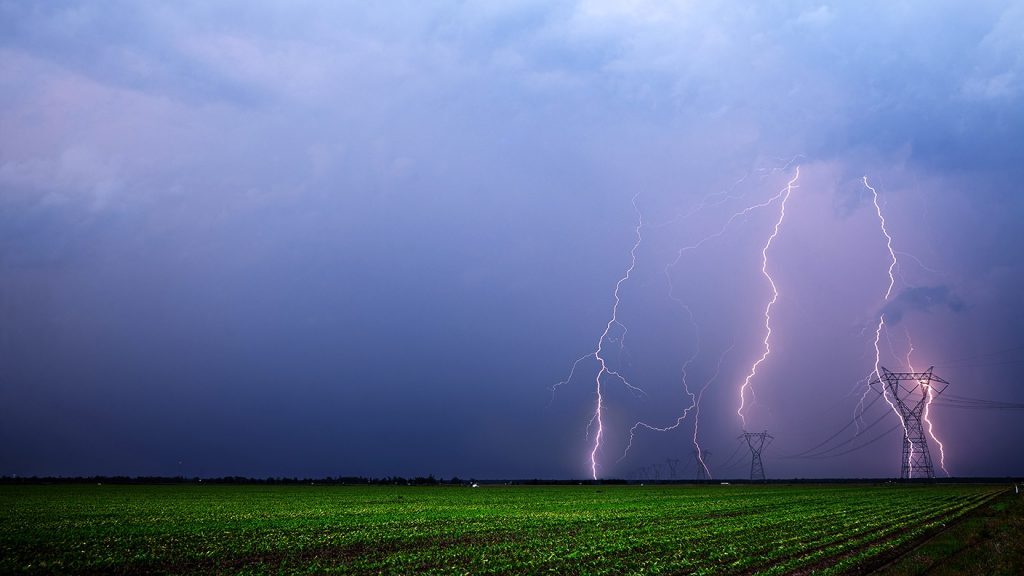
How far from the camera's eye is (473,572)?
16344 mm

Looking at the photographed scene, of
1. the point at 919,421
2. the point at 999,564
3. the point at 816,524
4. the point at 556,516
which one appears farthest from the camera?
the point at 919,421

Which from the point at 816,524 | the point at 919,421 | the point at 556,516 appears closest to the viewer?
the point at 816,524

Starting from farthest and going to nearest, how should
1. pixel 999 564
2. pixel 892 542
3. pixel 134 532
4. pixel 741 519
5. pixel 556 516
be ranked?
pixel 556 516, pixel 741 519, pixel 134 532, pixel 892 542, pixel 999 564

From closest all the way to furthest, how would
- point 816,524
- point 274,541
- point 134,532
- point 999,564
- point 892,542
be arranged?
1. point 999,564
2. point 892,542
3. point 274,541
4. point 134,532
5. point 816,524

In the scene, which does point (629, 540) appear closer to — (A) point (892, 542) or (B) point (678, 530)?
(B) point (678, 530)

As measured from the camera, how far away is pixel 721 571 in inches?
639

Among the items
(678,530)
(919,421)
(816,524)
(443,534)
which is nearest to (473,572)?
(443,534)

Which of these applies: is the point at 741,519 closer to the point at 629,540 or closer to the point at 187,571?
the point at 629,540

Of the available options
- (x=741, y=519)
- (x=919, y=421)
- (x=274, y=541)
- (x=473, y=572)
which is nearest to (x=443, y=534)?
(x=274, y=541)

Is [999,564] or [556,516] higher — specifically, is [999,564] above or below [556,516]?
above

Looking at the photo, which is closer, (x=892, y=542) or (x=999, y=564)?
(x=999, y=564)

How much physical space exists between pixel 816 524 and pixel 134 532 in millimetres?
30016

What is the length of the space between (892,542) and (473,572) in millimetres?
15198

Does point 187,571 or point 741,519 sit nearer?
point 187,571
